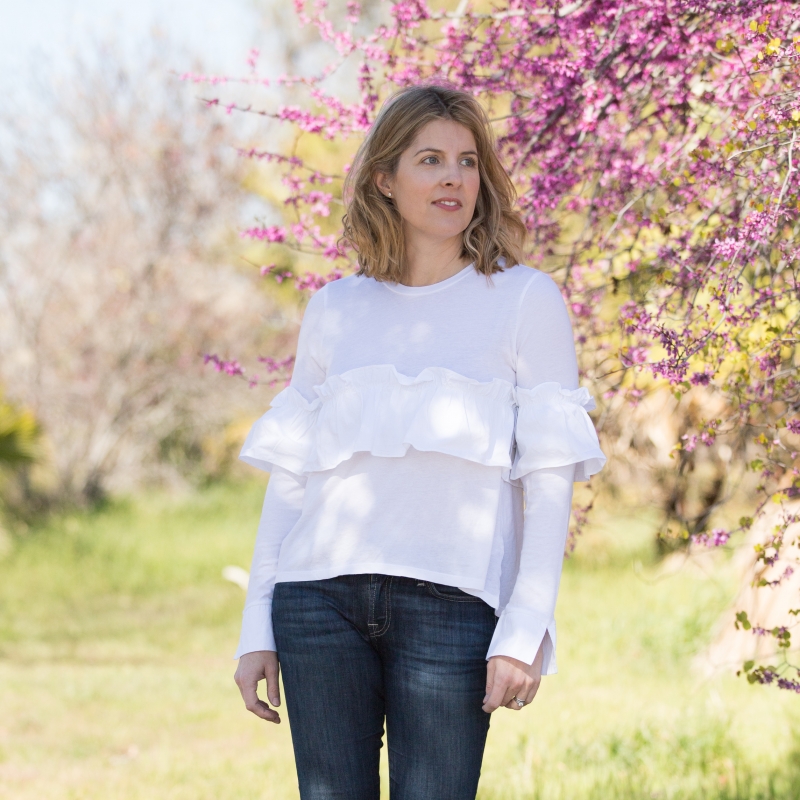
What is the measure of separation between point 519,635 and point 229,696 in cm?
463

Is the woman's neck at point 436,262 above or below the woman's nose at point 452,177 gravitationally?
below

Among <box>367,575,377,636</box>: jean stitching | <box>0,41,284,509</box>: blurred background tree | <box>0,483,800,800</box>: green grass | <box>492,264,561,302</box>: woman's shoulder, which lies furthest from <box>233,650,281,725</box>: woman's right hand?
<box>0,41,284,509</box>: blurred background tree

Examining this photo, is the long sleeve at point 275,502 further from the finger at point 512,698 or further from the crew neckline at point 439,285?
the finger at point 512,698

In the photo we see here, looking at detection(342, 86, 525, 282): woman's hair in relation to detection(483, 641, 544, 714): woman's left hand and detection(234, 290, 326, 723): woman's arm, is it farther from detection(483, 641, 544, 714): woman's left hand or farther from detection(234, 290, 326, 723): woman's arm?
detection(483, 641, 544, 714): woman's left hand

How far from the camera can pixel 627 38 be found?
8.73 ft

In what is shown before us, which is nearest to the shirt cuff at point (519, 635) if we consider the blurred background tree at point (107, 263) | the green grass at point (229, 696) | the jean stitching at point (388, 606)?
the jean stitching at point (388, 606)

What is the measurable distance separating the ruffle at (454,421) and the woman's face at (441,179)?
306 millimetres

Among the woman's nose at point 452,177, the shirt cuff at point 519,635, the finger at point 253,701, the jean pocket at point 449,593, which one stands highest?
the woman's nose at point 452,177

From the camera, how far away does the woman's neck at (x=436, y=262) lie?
2025mm

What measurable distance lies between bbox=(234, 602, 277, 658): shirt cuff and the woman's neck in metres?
0.71

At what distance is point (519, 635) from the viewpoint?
5.68ft

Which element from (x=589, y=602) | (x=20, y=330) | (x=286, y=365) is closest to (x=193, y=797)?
(x=286, y=365)

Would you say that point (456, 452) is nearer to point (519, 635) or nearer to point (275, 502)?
point (519, 635)

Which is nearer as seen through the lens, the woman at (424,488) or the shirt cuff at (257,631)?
the woman at (424,488)
